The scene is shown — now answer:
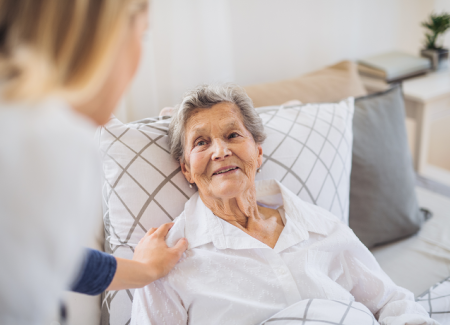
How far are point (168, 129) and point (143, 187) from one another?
9.2 inches

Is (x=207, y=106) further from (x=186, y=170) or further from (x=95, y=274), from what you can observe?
(x=95, y=274)

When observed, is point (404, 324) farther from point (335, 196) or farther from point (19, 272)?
point (19, 272)

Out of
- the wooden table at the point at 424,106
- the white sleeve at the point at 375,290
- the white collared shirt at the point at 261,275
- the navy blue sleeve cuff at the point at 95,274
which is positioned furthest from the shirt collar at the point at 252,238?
the wooden table at the point at 424,106

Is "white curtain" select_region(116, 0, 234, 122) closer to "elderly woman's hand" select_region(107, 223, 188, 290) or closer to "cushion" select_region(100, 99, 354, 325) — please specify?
"cushion" select_region(100, 99, 354, 325)

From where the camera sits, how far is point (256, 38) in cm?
A: 222

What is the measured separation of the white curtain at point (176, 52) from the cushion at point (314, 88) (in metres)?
0.23

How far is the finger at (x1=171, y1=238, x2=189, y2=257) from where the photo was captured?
1096mm

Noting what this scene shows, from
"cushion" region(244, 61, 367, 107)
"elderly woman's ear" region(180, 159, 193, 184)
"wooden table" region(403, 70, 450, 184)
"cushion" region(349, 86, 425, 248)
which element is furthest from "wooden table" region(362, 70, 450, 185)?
"elderly woman's ear" region(180, 159, 193, 184)

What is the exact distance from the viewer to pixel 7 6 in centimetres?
50

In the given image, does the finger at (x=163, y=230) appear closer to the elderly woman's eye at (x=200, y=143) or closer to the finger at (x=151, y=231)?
the finger at (x=151, y=231)

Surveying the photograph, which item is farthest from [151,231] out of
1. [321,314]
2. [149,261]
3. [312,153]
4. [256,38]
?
[256,38]

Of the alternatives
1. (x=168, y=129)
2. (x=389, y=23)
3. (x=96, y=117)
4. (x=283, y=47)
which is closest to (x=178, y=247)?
(x=168, y=129)

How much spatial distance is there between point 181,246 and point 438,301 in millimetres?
926

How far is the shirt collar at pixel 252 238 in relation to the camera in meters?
1.15
